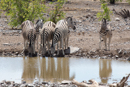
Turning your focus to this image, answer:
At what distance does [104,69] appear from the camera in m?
11.7

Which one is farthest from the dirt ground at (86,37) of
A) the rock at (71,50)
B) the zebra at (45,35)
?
the zebra at (45,35)

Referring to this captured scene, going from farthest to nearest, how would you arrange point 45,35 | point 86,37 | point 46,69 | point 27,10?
point 27,10 → point 86,37 → point 45,35 → point 46,69

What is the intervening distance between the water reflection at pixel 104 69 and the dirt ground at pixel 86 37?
0.78 metres

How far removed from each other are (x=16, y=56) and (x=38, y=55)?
1.00 m

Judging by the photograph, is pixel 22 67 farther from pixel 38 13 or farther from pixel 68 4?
pixel 68 4

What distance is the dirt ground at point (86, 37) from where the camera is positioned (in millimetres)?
13822

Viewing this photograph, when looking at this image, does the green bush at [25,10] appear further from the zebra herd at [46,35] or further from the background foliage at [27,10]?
the zebra herd at [46,35]

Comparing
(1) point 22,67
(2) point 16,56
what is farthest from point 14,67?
(2) point 16,56

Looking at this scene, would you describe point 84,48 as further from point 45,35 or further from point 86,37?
point 86,37

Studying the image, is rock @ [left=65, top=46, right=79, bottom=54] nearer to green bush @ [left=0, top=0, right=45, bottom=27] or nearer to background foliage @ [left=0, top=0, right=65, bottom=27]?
background foliage @ [left=0, top=0, right=65, bottom=27]

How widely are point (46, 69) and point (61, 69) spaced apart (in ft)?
1.92

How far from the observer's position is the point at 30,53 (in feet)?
45.6

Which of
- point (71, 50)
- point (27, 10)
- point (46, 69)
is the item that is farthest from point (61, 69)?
point (27, 10)

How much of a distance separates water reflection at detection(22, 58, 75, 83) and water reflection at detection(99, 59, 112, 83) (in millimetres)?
1090
